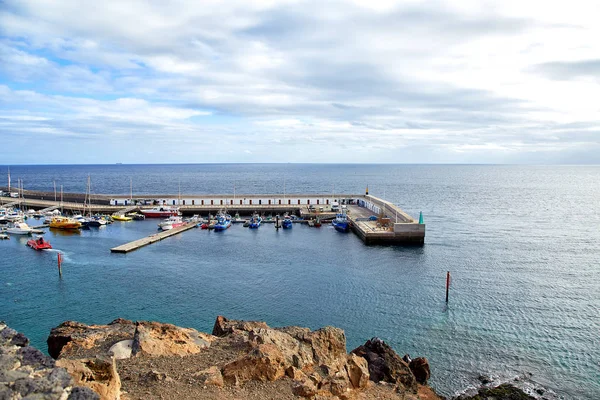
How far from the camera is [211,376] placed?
1445 centimetres

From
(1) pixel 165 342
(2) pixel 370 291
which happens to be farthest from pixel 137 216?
(1) pixel 165 342

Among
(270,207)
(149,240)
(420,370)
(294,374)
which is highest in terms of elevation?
(270,207)

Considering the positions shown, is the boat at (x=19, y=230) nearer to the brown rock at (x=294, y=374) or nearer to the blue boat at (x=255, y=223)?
the blue boat at (x=255, y=223)

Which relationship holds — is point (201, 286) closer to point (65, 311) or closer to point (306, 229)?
point (65, 311)

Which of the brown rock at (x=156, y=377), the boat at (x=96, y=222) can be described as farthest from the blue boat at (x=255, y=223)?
the brown rock at (x=156, y=377)

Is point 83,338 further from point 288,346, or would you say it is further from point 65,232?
point 65,232

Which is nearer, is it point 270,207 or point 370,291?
point 370,291

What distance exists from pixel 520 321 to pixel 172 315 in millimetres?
23498

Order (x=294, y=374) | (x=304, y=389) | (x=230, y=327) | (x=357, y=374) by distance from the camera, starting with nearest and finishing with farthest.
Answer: (x=304, y=389) < (x=294, y=374) < (x=357, y=374) < (x=230, y=327)

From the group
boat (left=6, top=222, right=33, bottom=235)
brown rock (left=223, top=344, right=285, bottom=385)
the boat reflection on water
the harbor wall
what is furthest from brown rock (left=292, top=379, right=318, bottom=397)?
the harbor wall

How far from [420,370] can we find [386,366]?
8.40 ft

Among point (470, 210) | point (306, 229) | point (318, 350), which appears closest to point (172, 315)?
point (318, 350)

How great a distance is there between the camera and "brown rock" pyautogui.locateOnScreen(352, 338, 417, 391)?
20234mm

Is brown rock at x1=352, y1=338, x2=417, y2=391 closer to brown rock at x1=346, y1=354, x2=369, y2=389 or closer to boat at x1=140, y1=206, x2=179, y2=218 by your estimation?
brown rock at x1=346, y1=354, x2=369, y2=389
